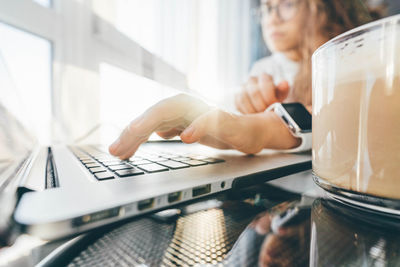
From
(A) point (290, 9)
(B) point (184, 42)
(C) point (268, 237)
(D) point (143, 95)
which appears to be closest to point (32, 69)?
(D) point (143, 95)

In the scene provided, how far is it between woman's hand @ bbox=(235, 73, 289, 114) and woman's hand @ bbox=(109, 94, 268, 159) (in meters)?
0.30

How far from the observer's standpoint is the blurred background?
1.92 ft

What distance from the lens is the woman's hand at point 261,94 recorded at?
0.66m

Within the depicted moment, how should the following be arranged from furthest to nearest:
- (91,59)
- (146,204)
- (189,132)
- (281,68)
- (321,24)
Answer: (281,68) → (321,24) → (91,59) → (189,132) → (146,204)

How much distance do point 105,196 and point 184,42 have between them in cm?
87

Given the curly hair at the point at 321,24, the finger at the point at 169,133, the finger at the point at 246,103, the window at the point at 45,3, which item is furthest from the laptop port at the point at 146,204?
the curly hair at the point at 321,24

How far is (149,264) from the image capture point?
0.16m

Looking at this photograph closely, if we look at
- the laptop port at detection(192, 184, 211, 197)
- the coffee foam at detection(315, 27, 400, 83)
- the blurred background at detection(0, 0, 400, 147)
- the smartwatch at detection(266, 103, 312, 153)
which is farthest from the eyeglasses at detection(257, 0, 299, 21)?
the laptop port at detection(192, 184, 211, 197)

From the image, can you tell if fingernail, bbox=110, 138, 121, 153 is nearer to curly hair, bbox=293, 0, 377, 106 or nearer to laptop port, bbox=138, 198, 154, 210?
laptop port, bbox=138, 198, 154, 210

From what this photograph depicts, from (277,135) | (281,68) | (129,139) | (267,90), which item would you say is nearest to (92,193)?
(129,139)

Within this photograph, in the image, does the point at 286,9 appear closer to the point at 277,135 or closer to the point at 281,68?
the point at 281,68

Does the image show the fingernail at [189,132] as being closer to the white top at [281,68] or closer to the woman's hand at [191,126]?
the woman's hand at [191,126]

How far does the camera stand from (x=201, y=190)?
0.64ft

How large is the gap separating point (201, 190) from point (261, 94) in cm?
55
